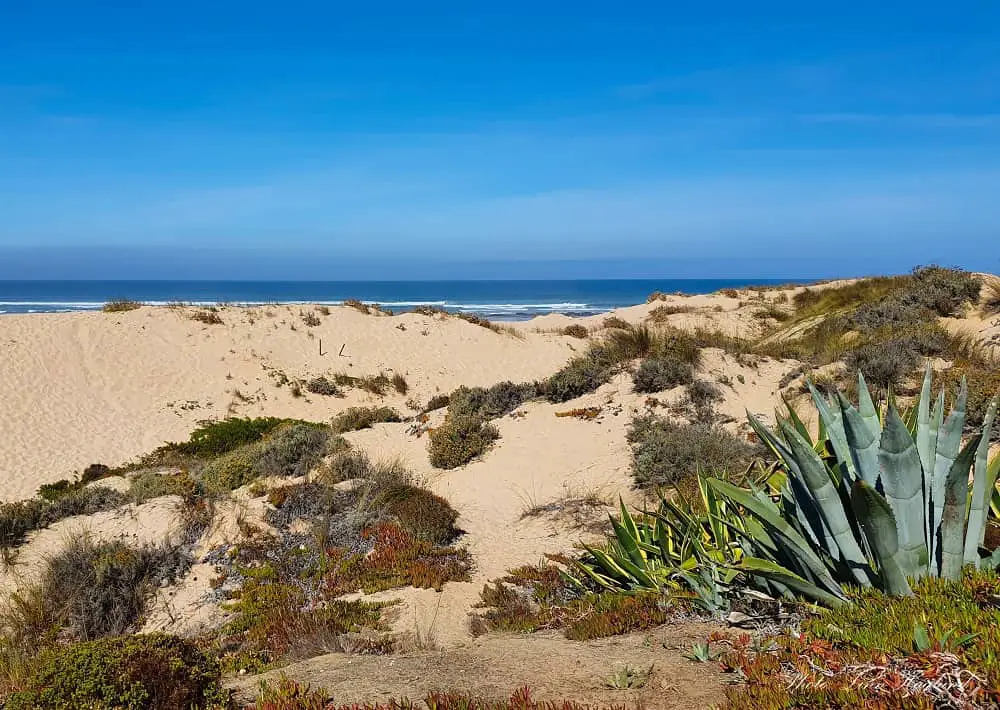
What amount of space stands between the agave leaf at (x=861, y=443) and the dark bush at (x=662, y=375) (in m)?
8.43

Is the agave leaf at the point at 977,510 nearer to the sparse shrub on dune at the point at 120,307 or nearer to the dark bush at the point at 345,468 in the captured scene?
the dark bush at the point at 345,468

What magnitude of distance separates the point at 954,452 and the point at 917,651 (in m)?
1.30

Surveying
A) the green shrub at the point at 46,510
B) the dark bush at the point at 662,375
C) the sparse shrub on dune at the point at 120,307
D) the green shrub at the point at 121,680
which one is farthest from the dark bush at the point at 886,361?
the sparse shrub on dune at the point at 120,307

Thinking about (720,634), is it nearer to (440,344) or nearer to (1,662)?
(1,662)

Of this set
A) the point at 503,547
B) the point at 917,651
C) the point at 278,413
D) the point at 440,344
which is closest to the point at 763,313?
the point at 440,344

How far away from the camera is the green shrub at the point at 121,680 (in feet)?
11.4

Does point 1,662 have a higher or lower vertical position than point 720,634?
lower

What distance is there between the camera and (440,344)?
963 inches

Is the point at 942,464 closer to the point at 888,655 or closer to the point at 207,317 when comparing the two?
the point at 888,655

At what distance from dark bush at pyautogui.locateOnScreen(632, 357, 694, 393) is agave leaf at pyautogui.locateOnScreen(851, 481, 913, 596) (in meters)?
8.74

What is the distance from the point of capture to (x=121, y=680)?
3.61 meters

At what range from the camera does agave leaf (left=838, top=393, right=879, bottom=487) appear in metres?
3.50

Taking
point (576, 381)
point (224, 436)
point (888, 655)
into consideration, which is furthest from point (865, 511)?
point (224, 436)

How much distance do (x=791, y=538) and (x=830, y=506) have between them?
0.33m
